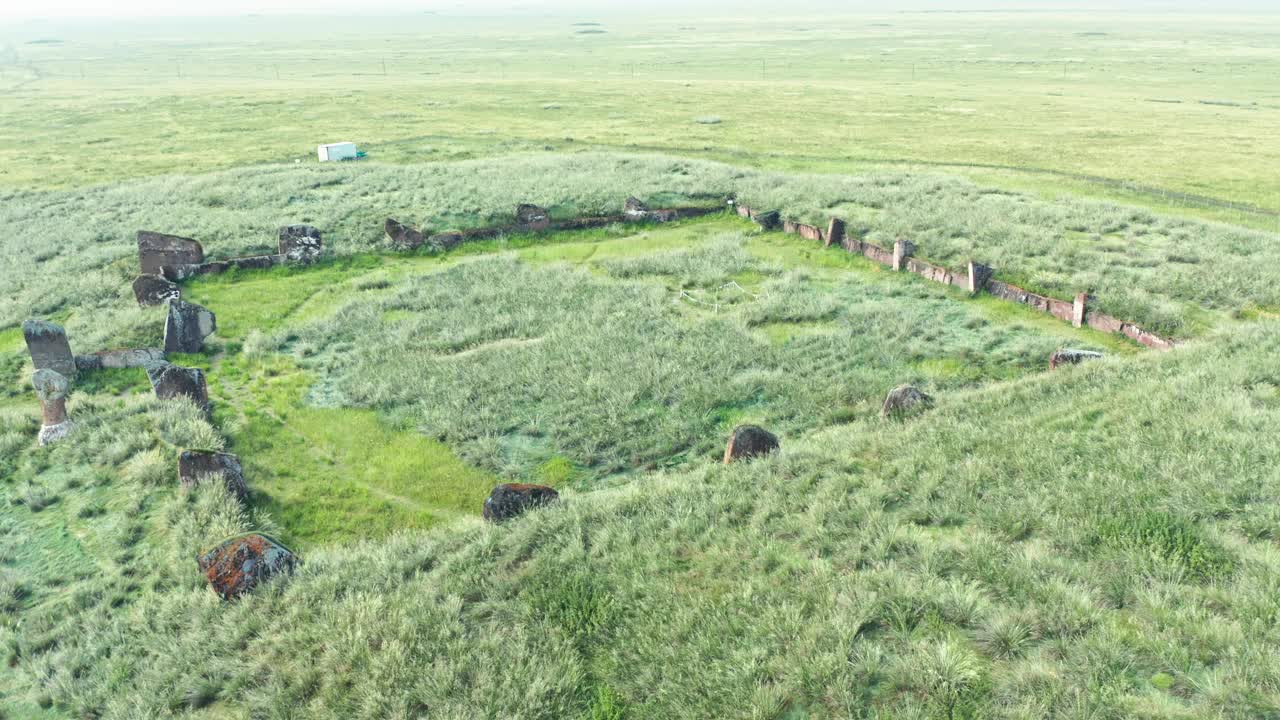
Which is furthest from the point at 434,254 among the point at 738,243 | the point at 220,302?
the point at 738,243

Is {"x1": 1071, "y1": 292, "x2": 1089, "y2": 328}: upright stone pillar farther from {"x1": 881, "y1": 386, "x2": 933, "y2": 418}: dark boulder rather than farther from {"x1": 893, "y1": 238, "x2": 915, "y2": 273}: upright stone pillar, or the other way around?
{"x1": 881, "y1": 386, "x2": 933, "y2": 418}: dark boulder

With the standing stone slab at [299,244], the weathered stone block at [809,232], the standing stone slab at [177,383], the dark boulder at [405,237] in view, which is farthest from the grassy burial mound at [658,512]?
the dark boulder at [405,237]

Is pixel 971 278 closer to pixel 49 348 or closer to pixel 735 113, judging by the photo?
pixel 49 348

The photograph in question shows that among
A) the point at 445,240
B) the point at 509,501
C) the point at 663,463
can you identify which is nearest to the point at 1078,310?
the point at 663,463

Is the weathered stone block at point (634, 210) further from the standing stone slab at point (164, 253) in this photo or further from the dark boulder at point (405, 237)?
the standing stone slab at point (164, 253)

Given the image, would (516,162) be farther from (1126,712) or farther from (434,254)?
(1126,712)

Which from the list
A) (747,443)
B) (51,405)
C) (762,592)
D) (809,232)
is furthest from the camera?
(809,232)

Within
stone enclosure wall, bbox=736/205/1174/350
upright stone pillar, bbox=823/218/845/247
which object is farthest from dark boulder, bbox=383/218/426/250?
upright stone pillar, bbox=823/218/845/247
